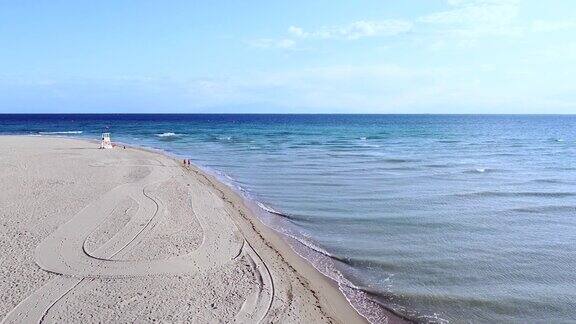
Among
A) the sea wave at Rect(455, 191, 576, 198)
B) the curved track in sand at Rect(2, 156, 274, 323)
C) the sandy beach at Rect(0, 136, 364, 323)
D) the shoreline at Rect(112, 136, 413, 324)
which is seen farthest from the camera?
the sea wave at Rect(455, 191, 576, 198)

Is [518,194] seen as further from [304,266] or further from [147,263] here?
[147,263]

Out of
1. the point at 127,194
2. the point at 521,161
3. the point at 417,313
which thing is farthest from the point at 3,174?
the point at 521,161

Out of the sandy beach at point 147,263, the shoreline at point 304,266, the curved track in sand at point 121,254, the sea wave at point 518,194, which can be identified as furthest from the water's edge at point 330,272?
the sea wave at point 518,194

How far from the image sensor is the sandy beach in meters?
8.44

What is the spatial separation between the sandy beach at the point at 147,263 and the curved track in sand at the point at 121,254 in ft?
0.09

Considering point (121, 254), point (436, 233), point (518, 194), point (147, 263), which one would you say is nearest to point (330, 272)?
point (147, 263)

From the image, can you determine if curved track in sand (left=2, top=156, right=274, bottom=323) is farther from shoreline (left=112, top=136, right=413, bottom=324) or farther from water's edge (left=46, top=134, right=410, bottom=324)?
water's edge (left=46, top=134, right=410, bottom=324)

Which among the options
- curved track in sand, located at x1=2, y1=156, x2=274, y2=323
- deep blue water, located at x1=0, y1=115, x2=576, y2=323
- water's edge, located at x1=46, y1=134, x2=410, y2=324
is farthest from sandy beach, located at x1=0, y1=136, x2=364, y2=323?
deep blue water, located at x1=0, y1=115, x2=576, y2=323

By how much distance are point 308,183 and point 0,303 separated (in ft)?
54.5

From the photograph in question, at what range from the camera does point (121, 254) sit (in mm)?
11211

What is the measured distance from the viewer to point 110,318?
26.1 ft

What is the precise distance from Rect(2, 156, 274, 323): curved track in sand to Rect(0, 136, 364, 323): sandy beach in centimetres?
3

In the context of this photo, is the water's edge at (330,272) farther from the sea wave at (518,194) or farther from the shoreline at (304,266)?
the sea wave at (518,194)

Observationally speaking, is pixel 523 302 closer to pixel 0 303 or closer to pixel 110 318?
pixel 110 318
